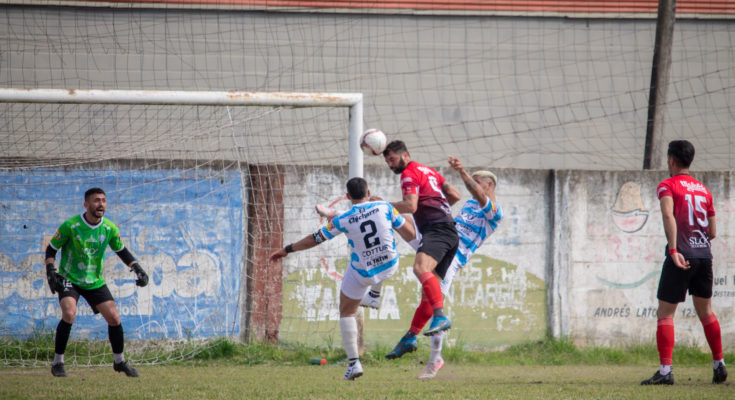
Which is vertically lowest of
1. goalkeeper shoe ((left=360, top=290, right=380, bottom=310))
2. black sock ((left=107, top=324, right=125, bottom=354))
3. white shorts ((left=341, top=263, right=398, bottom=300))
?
black sock ((left=107, top=324, right=125, bottom=354))

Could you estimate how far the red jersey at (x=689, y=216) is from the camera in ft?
24.2

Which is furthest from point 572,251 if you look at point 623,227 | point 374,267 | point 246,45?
point 246,45

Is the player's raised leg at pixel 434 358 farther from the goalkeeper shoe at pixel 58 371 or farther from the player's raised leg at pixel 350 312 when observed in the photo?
the goalkeeper shoe at pixel 58 371

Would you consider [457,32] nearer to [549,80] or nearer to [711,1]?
[549,80]

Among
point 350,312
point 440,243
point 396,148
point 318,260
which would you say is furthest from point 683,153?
point 318,260

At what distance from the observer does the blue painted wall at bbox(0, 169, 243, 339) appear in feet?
33.8

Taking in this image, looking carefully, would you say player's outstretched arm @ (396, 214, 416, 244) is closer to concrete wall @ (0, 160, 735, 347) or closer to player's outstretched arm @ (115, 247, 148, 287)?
player's outstretched arm @ (115, 247, 148, 287)

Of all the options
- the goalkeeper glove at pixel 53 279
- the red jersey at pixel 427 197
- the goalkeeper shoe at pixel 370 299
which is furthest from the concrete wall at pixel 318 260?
the red jersey at pixel 427 197

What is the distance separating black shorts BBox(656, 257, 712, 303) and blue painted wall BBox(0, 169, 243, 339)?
5.64m

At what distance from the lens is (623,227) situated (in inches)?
450

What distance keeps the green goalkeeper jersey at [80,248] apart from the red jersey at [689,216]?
18.9 feet

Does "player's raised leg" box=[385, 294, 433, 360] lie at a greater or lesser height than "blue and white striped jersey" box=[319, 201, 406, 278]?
lesser

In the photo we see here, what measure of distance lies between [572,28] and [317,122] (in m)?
5.81

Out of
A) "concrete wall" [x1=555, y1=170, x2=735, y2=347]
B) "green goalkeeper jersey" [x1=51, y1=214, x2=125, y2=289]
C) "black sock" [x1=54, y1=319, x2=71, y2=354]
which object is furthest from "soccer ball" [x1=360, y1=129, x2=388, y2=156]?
"concrete wall" [x1=555, y1=170, x2=735, y2=347]
